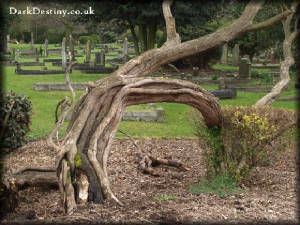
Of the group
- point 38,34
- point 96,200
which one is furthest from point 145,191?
point 38,34

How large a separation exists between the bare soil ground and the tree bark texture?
15.0 inches

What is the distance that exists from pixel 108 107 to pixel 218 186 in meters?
2.26

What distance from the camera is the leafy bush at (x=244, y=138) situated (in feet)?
22.4

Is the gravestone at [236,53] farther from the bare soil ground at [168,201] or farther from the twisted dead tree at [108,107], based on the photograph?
the twisted dead tree at [108,107]

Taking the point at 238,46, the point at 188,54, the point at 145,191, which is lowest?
the point at 145,191

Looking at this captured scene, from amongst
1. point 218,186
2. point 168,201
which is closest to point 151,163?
point 218,186

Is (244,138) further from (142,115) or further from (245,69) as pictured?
(245,69)

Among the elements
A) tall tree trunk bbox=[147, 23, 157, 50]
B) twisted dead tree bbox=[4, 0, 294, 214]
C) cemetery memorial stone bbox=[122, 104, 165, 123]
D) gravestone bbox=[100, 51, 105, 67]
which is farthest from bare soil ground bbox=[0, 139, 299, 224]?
gravestone bbox=[100, 51, 105, 67]

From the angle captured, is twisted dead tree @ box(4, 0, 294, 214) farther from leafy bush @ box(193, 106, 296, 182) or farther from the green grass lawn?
the green grass lawn

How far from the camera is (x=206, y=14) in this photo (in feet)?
83.2

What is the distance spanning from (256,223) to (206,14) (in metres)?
21.6

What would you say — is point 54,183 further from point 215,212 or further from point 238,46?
point 238,46

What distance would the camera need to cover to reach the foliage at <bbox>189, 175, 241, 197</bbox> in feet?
21.7

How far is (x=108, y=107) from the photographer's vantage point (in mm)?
6184
